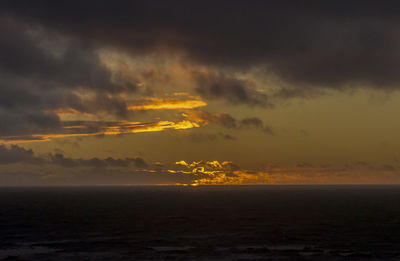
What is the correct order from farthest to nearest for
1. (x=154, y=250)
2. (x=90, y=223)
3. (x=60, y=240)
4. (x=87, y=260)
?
(x=90, y=223)
(x=60, y=240)
(x=154, y=250)
(x=87, y=260)

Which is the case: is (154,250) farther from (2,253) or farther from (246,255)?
(2,253)

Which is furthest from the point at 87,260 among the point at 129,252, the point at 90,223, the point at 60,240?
the point at 90,223

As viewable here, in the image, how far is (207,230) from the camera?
75.8 metres

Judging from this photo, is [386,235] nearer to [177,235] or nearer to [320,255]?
[320,255]

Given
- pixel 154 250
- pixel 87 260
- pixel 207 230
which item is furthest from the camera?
pixel 207 230

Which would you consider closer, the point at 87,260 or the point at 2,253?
the point at 87,260

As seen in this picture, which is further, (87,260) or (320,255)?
(320,255)

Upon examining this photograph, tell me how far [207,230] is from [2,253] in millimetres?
34448

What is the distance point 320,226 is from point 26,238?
52.5 m

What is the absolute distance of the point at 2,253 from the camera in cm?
5288

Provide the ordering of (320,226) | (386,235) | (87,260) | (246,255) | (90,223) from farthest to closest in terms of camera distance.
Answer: (90,223)
(320,226)
(386,235)
(246,255)
(87,260)

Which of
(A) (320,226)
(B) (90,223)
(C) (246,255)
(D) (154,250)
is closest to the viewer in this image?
(C) (246,255)

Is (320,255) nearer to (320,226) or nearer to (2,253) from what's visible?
(320,226)

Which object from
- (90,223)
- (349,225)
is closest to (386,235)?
(349,225)
